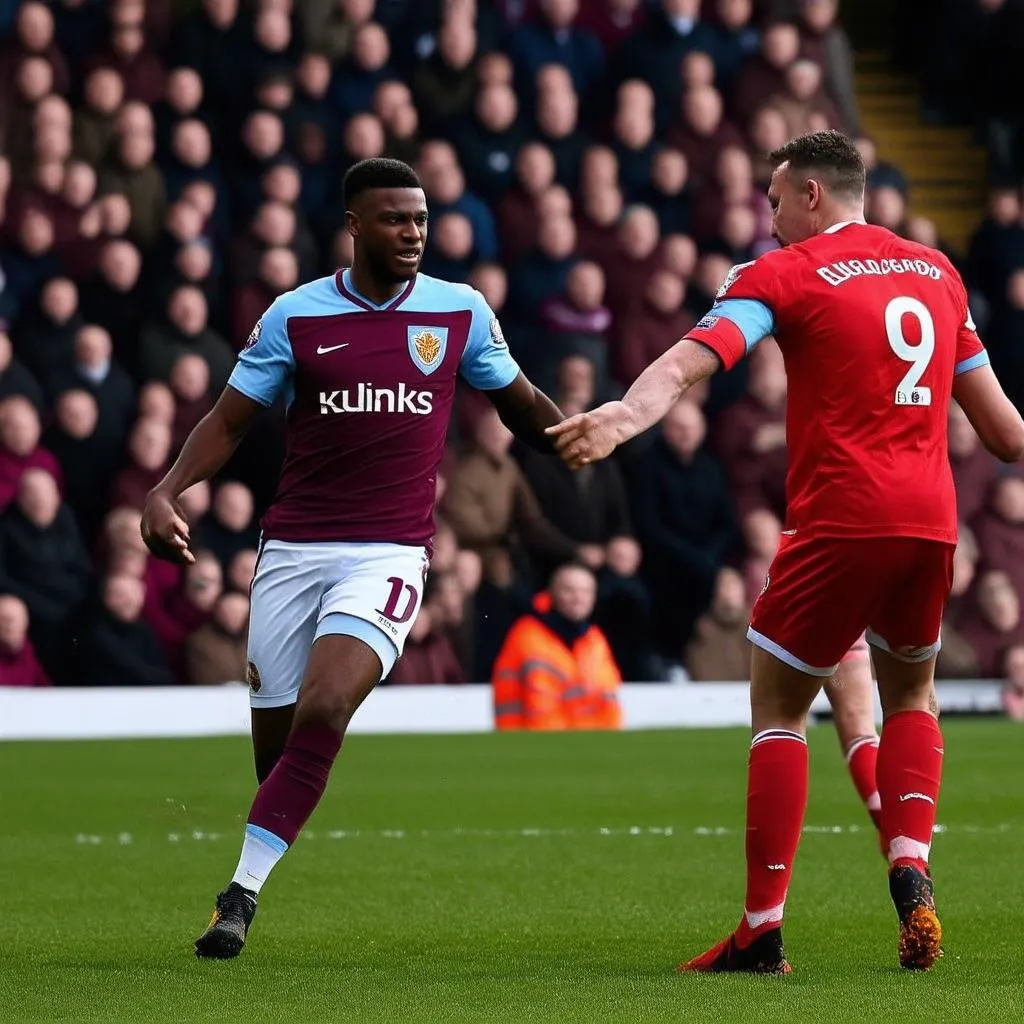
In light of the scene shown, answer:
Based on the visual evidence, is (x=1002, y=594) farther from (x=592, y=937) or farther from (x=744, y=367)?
(x=592, y=937)

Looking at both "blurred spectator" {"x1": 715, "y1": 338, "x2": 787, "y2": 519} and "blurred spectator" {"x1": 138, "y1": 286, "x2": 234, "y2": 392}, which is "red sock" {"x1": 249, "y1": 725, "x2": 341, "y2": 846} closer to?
"blurred spectator" {"x1": 138, "y1": 286, "x2": 234, "y2": 392}

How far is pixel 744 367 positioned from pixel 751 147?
2.16 meters

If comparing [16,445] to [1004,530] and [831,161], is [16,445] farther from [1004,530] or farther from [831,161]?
[831,161]

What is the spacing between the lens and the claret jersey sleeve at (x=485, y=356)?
25.8 feet

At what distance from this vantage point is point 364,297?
7.76m

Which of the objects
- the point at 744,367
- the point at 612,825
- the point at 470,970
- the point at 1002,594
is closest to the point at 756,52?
the point at 744,367

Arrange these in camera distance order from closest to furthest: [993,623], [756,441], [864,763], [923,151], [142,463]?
[864,763], [142,463], [756,441], [993,623], [923,151]

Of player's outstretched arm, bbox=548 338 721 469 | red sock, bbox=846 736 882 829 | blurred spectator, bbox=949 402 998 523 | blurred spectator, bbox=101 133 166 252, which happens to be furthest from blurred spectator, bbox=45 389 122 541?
player's outstretched arm, bbox=548 338 721 469

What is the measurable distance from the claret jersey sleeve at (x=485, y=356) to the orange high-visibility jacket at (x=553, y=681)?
8132 millimetres

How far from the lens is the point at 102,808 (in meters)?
12.0

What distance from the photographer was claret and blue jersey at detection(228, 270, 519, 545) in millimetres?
7629

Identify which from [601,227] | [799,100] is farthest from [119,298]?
[799,100]

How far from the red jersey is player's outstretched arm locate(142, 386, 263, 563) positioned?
158cm

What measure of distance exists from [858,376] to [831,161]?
2.16 ft
